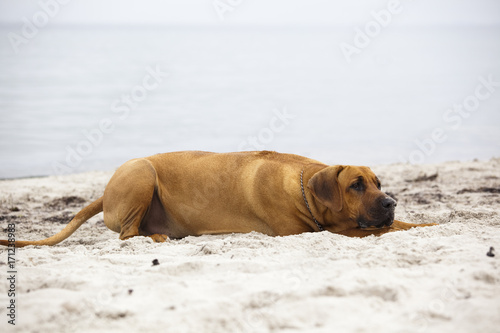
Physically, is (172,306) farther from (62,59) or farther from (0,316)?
(62,59)

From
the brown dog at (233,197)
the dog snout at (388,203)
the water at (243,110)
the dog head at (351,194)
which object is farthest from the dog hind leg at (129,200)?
the water at (243,110)

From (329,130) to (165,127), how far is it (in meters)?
3.56

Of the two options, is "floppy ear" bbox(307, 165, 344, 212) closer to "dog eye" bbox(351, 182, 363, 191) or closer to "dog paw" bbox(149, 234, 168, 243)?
"dog eye" bbox(351, 182, 363, 191)

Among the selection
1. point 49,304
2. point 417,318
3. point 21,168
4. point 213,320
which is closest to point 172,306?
point 213,320

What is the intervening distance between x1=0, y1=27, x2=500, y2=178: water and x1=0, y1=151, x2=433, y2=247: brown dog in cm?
485

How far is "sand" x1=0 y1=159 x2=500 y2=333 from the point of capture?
251 centimetres

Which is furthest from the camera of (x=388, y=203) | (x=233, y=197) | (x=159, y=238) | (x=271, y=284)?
(x=233, y=197)

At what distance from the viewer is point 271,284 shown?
2.95 meters

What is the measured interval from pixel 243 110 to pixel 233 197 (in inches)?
364

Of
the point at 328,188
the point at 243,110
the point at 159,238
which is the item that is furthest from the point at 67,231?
the point at 243,110

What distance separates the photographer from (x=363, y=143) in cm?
1114

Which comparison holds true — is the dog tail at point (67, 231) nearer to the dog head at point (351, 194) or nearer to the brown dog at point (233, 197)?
the brown dog at point (233, 197)

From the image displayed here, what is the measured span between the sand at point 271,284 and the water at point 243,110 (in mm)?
5867

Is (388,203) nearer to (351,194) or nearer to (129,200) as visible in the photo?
(351,194)
